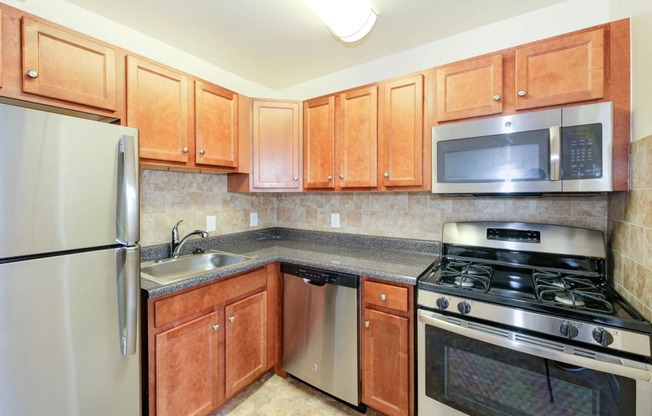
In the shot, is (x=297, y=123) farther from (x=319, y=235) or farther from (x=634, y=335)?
(x=634, y=335)

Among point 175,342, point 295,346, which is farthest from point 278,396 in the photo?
point 175,342

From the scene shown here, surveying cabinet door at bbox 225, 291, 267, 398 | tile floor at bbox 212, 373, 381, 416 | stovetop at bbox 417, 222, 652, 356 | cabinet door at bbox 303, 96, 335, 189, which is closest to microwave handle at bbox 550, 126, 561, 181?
stovetop at bbox 417, 222, 652, 356

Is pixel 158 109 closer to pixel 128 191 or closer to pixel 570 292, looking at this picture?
pixel 128 191

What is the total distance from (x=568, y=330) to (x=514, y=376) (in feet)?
1.04

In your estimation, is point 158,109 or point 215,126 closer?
point 158,109

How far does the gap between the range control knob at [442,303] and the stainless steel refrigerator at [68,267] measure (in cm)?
144

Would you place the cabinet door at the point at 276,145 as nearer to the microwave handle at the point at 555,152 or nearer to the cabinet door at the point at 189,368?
the cabinet door at the point at 189,368

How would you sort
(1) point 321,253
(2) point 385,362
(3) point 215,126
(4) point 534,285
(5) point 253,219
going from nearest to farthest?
(4) point 534,285, (2) point 385,362, (3) point 215,126, (1) point 321,253, (5) point 253,219

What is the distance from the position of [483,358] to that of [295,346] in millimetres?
1200

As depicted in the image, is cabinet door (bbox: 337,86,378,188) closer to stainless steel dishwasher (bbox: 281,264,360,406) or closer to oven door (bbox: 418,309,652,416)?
stainless steel dishwasher (bbox: 281,264,360,406)

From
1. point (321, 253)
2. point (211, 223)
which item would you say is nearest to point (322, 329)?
point (321, 253)

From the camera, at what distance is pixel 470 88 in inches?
64.6

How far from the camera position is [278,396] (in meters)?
1.96

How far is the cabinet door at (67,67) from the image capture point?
122 cm
